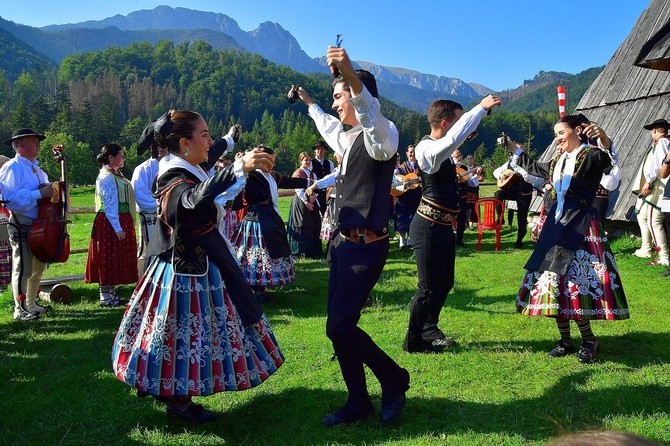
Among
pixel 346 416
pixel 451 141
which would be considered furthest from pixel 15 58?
pixel 346 416

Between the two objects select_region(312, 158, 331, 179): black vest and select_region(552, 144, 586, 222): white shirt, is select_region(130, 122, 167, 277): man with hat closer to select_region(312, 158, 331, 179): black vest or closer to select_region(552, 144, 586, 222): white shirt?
select_region(312, 158, 331, 179): black vest

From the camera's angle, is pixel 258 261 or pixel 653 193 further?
pixel 653 193

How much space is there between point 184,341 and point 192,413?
0.59 metres

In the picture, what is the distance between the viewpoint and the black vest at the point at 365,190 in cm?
321

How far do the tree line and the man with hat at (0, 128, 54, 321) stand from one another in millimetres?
53570

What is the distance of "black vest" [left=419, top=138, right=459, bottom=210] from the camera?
4.73 meters

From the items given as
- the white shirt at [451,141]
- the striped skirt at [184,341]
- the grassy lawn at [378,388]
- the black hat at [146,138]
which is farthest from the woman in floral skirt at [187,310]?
the white shirt at [451,141]

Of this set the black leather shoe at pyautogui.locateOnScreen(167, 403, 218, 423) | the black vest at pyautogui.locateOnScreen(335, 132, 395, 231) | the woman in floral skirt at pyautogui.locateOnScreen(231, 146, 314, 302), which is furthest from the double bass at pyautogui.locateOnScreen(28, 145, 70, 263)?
the black vest at pyautogui.locateOnScreen(335, 132, 395, 231)

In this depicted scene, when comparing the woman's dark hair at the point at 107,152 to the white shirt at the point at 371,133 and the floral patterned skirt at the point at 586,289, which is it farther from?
the floral patterned skirt at the point at 586,289

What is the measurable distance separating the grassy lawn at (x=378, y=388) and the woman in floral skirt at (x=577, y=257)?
0.42 metres

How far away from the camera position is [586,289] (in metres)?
4.41

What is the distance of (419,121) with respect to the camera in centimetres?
7844

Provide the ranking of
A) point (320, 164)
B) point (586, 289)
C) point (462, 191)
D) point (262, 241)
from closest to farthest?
1. point (586, 289)
2. point (262, 241)
3. point (320, 164)
4. point (462, 191)

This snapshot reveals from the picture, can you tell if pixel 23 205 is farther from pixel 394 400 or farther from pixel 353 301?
pixel 394 400
